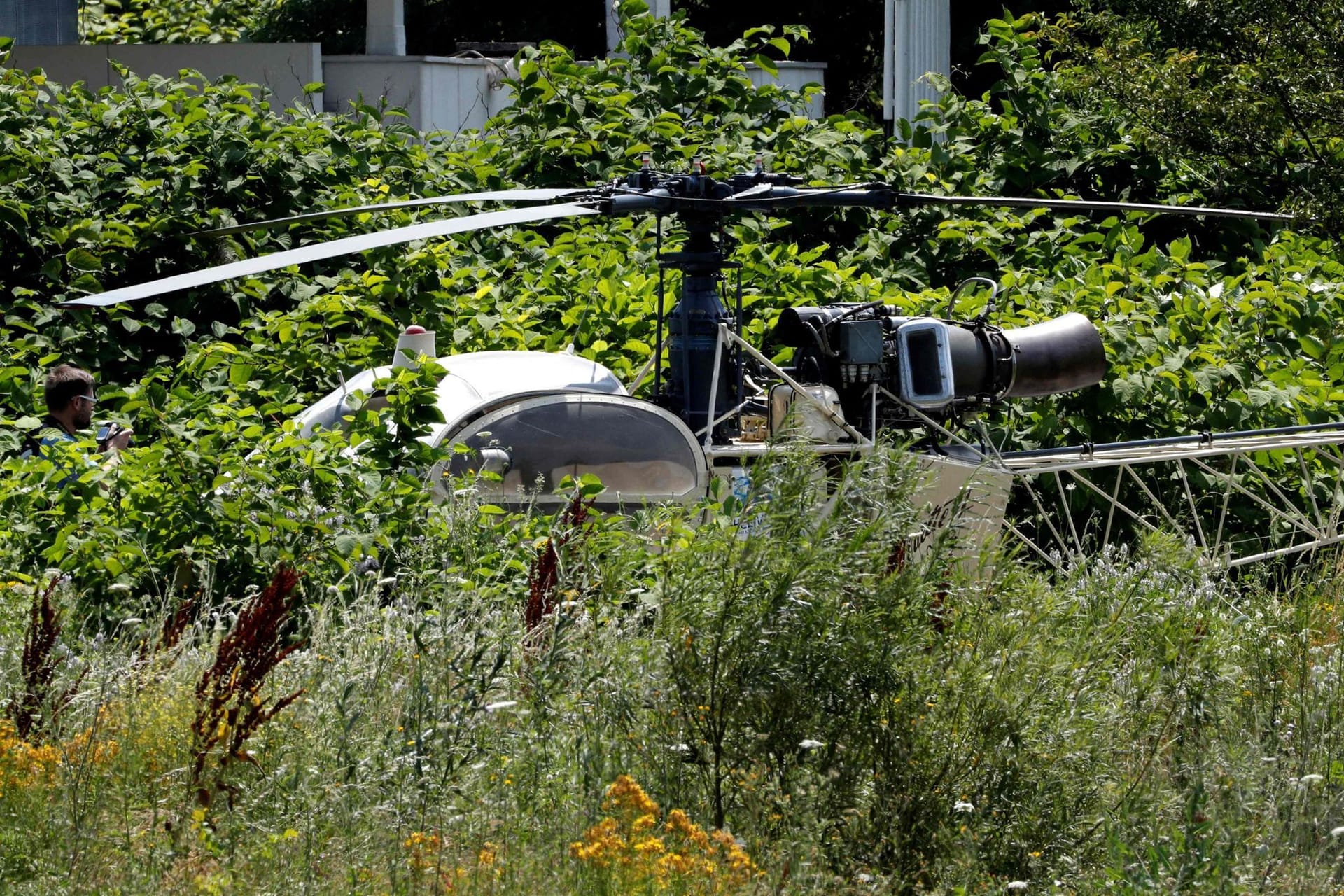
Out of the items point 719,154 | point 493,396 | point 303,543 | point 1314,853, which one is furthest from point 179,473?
point 719,154

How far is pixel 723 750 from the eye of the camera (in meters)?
4.18

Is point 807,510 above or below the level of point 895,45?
below

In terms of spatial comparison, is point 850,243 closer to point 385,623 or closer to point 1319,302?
point 1319,302

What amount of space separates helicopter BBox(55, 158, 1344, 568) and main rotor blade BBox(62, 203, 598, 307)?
0.01 m

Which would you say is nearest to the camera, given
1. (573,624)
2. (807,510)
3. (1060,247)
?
(807,510)

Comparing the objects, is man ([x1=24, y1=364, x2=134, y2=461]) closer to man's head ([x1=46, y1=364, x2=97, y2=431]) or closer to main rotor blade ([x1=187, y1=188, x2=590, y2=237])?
man's head ([x1=46, y1=364, x2=97, y2=431])

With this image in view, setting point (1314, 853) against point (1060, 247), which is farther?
point (1060, 247)

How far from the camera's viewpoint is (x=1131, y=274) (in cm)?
1091

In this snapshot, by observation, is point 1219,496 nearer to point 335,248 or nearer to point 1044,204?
point 1044,204

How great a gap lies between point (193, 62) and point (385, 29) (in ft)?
6.92

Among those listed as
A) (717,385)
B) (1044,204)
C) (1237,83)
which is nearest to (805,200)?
(717,385)

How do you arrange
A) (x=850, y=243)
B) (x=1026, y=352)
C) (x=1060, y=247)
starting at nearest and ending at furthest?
(x=1026, y=352) → (x=1060, y=247) → (x=850, y=243)

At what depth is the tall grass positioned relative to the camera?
368 cm

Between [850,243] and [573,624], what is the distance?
8.57 meters
